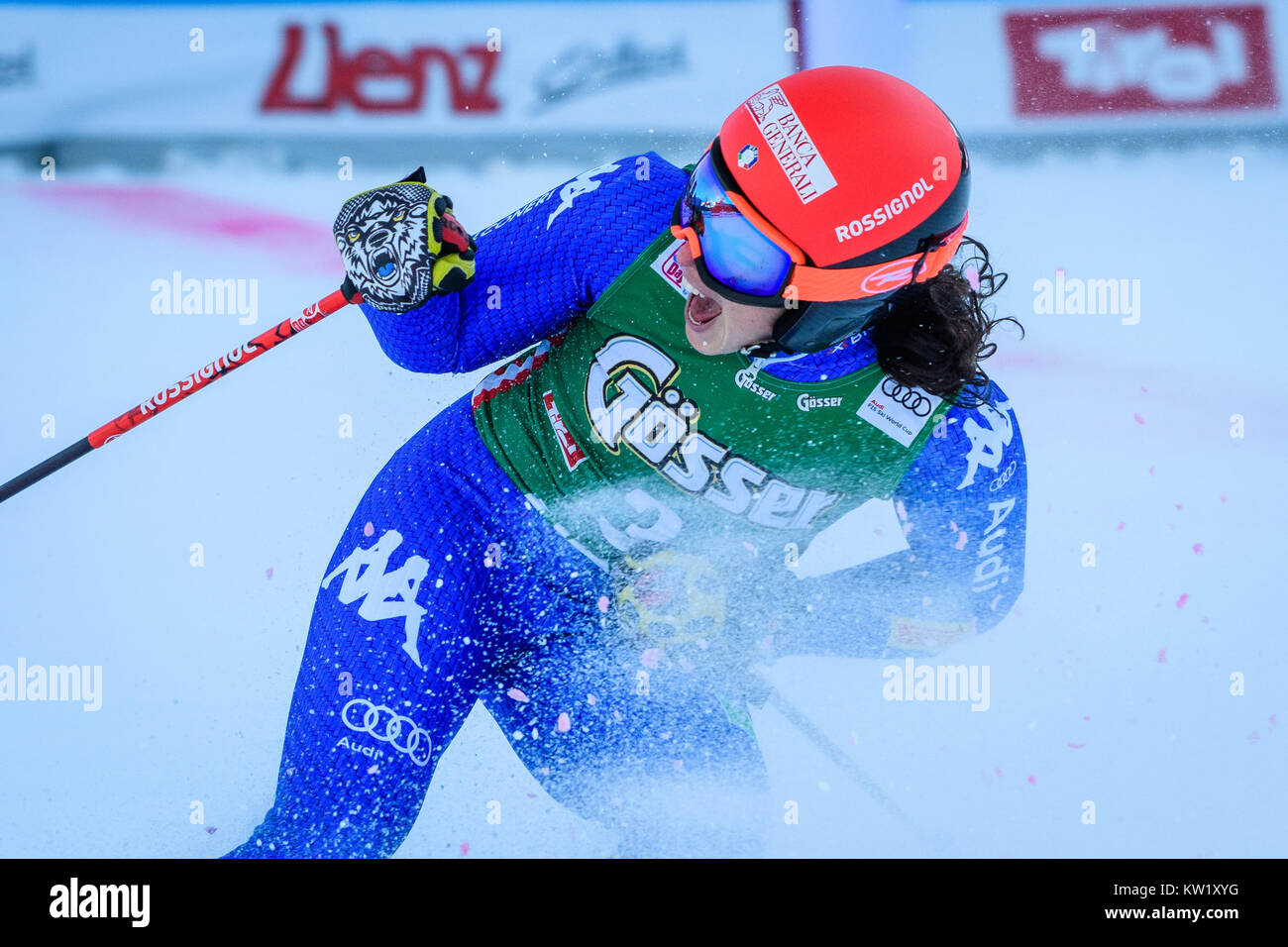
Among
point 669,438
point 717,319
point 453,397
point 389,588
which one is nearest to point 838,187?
point 717,319

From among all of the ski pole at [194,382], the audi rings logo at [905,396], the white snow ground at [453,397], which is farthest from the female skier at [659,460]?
the white snow ground at [453,397]

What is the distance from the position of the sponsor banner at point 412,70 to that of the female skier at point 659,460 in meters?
1.16

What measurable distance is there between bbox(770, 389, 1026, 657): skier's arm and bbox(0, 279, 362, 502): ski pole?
47.0 inches

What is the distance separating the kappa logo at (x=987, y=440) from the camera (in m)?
1.85

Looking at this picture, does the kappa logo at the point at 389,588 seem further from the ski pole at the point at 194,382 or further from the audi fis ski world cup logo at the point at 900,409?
the audi fis ski world cup logo at the point at 900,409

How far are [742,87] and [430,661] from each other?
73.9 inches

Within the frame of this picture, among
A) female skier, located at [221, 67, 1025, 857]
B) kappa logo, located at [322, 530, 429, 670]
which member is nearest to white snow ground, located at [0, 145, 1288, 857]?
female skier, located at [221, 67, 1025, 857]

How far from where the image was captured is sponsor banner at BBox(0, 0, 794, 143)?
9.98 feet

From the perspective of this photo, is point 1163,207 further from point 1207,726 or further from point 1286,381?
point 1207,726

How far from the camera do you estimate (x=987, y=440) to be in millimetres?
1865

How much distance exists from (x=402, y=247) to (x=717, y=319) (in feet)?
1.80

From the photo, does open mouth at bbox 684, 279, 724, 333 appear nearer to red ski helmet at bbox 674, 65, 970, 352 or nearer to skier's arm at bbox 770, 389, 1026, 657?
red ski helmet at bbox 674, 65, 970, 352

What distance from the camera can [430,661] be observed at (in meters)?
2.02
